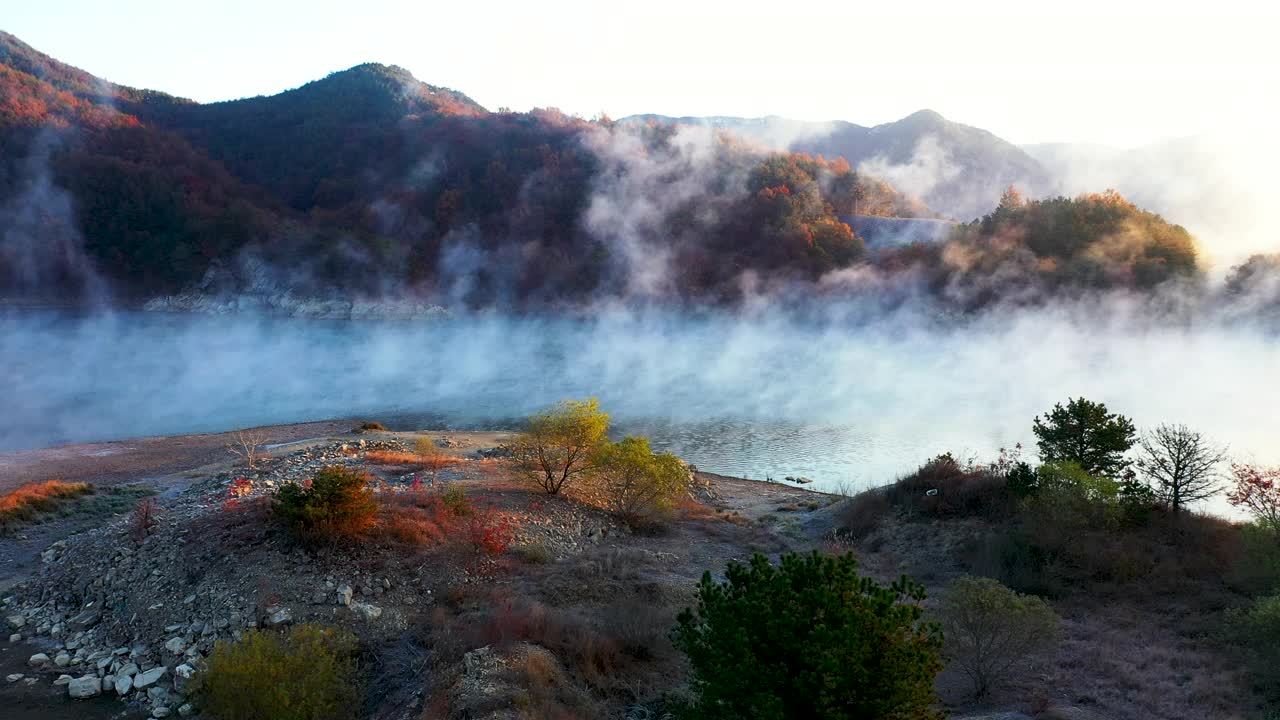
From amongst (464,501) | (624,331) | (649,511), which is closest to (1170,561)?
(649,511)


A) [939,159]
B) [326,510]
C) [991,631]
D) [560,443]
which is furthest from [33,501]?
[939,159]

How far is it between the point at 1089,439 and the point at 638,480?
1002 cm

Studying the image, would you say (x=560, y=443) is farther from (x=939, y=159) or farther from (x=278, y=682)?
(x=939, y=159)

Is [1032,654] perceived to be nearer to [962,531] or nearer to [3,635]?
[962,531]

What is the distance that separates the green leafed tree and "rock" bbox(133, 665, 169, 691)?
16.0m

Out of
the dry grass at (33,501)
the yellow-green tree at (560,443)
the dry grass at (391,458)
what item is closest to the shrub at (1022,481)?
the yellow-green tree at (560,443)

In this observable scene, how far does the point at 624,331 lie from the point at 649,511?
43.9m

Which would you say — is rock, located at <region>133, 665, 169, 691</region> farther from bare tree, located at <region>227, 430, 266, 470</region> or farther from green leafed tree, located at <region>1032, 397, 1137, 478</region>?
green leafed tree, located at <region>1032, 397, 1137, 478</region>

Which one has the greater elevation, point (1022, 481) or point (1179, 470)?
point (1179, 470)

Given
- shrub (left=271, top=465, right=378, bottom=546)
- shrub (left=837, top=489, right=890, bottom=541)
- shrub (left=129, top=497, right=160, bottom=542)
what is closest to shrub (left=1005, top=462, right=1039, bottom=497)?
shrub (left=837, top=489, right=890, bottom=541)

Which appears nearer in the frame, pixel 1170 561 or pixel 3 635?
pixel 3 635

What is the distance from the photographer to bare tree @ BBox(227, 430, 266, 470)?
69.5 feet

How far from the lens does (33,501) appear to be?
1741 cm

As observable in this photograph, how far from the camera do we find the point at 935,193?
111 m
